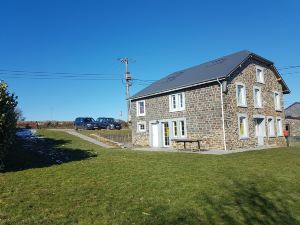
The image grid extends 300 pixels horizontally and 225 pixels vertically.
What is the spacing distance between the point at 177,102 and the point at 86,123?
18.2 metres

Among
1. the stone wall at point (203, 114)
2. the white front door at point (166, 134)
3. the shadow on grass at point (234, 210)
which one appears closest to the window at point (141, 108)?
the stone wall at point (203, 114)

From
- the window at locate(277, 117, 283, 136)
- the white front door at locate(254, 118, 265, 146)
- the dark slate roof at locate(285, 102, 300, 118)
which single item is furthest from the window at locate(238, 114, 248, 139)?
the dark slate roof at locate(285, 102, 300, 118)

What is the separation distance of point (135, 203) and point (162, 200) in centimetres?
81

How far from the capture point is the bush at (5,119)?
488 inches

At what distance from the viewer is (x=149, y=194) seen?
9039 millimetres

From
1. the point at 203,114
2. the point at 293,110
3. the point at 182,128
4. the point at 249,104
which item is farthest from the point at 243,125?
the point at 293,110

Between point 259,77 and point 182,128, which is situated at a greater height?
point 259,77

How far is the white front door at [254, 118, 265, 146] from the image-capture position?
87.6ft

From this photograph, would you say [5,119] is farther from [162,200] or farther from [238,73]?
[238,73]

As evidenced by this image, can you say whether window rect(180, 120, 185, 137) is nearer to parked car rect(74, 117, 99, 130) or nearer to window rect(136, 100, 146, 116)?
window rect(136, 100, 146, 116)

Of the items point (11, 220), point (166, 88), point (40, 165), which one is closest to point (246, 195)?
point (11, 220)

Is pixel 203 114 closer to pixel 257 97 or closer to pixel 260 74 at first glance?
pixel 257 97

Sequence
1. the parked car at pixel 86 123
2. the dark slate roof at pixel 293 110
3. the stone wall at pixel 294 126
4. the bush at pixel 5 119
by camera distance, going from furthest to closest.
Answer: the dark slate roof at pixel 293 110, the parked car at pixel 86 123, the stone wall at pixel 294 126, the bush at pixel 5 119

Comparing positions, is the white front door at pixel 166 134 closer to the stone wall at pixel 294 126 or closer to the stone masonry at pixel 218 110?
the stone masonry at pixel 218 110
